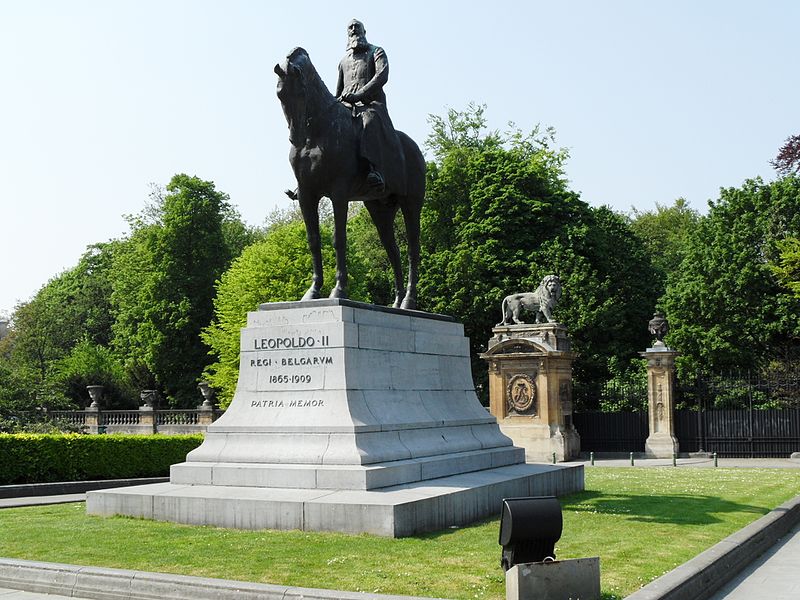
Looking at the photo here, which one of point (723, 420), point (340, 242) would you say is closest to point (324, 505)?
point (340, 242)

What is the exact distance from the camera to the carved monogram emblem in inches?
1329

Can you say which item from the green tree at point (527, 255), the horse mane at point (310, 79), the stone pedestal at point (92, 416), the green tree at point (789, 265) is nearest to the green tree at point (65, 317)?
the stone pedestal at point (92, 416)

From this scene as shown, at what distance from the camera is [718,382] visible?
1367 inches

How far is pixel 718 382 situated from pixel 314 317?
84.6ft

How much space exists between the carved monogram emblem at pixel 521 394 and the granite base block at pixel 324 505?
20.8 m

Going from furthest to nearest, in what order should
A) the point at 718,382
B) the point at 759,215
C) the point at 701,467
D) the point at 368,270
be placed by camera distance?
the point at 368,270 → the point at 759,215 → the point at 718,382 → the point at 701,467

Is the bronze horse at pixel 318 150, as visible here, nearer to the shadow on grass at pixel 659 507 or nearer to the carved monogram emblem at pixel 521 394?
the shadow on grass at pixel 659 507

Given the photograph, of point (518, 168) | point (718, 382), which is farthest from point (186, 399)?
point (718, 382)

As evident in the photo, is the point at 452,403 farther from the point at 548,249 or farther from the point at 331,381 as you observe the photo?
the point at 548,249

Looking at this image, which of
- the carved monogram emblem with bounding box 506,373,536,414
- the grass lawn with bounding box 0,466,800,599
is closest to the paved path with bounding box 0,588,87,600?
the grass lawn with bounding box 0,466,800,599

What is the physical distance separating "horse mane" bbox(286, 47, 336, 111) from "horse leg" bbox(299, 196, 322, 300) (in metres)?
1.26

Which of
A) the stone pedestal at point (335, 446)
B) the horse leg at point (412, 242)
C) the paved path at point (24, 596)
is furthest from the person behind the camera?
the horse leg at point (412, 242)

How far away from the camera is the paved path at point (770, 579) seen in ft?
29.2

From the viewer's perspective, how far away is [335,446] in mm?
11633
